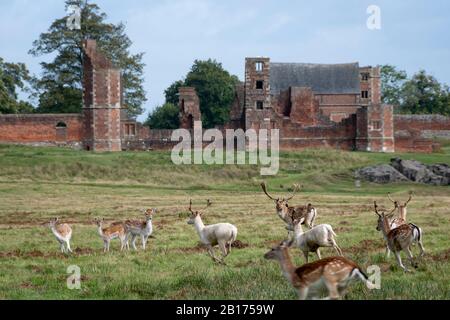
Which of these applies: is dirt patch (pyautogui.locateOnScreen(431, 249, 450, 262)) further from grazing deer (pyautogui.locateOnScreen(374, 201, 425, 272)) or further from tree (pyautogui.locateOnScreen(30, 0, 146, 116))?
tree (pyautogui.locateOnScreen(30, 0, 146, 116))

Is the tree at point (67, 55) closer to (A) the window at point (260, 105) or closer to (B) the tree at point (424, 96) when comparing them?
(A) the window at point (260, 105)

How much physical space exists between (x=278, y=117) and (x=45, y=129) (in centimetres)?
2475

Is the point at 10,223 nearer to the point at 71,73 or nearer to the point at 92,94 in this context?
the point at 92,94

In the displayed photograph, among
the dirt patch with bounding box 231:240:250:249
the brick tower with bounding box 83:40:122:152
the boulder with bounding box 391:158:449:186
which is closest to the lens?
the dirt patch with bounding box 231:240:250:249

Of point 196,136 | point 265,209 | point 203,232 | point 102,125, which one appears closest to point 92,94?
point 102,125

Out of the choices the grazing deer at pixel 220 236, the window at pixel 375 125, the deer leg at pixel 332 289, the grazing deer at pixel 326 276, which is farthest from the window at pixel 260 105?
the deer leg at pixel 332 289

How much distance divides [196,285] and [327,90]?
3438 inches

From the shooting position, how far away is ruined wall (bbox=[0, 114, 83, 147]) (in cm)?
7331

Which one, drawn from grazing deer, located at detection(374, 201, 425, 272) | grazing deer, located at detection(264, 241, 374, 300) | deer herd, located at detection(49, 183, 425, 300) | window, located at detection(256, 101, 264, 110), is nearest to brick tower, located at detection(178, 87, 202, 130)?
window, located at detection(256, 101, 264, 110)

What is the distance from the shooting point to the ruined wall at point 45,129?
73312 mm

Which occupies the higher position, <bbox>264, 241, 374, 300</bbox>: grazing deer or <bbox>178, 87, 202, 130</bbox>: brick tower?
<bbox>178, 87, 202, 130</bbox>: brick tower

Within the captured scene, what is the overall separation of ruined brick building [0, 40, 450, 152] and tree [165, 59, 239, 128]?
59.3 ft

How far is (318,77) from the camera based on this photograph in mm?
102812

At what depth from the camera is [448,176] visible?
57.7 m
